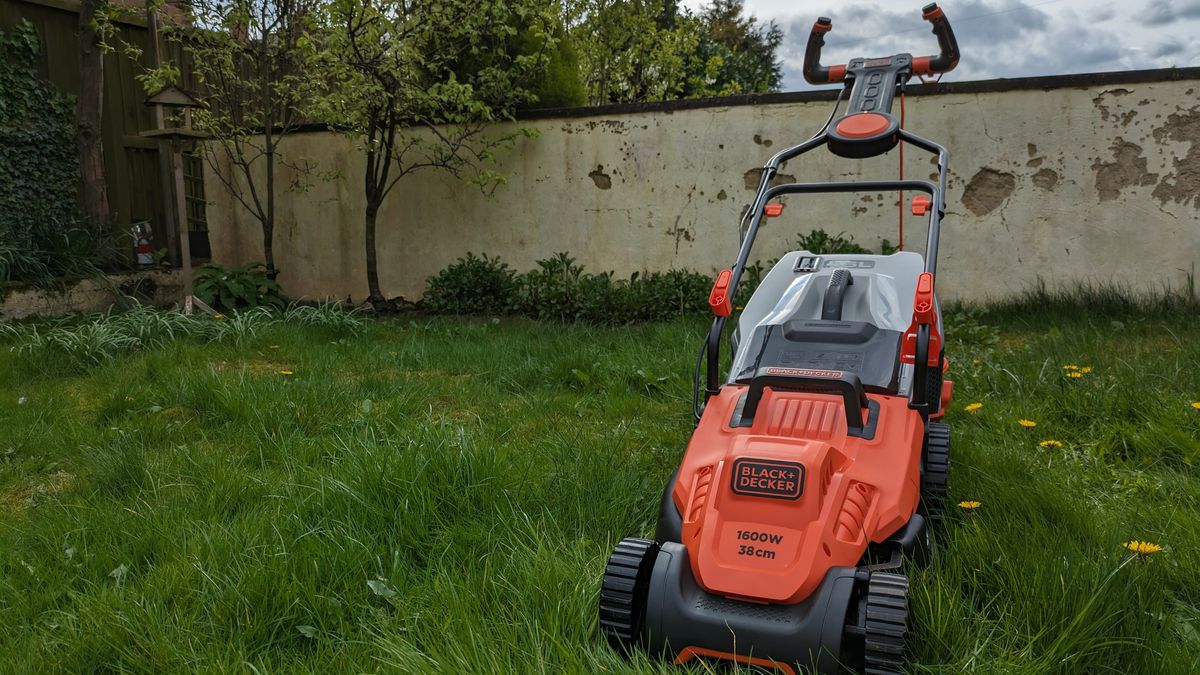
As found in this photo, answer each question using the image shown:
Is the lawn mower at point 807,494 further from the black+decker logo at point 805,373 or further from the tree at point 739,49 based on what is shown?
the tree at point 739,49

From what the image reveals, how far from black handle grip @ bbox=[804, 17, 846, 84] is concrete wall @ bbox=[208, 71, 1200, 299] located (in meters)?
2.24

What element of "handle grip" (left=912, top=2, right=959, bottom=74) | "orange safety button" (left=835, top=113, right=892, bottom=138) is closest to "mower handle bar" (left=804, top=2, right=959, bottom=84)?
"handle grip" (left=912, top=2, right=959, bottom=74)

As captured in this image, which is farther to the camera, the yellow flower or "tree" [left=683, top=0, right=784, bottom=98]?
"tree" [left=683, top=0, right=784, bottom=98]

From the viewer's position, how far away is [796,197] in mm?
5879

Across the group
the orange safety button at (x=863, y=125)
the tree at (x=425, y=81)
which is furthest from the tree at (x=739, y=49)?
the orange safety button at (x=863, y=125)

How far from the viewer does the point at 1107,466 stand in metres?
2.78

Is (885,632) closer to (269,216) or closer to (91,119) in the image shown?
(269,216)

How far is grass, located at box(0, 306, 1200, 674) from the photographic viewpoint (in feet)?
5.87

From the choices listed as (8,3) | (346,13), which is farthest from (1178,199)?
(8,3)

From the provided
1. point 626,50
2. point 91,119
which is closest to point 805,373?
point 91,119

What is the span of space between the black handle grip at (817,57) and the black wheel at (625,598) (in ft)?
7.68

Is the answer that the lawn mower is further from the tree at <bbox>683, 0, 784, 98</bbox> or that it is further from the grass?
the tree at <bbox>683, 0, 784, 98</bbox>

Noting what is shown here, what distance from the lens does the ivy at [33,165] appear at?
6426 millimetres

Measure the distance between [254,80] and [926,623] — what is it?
6.72m
